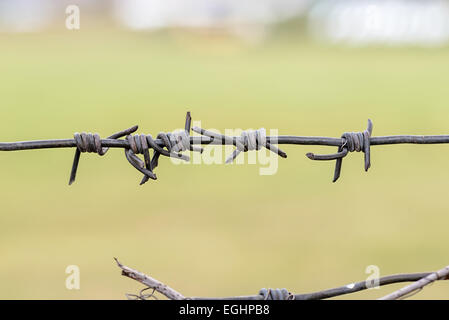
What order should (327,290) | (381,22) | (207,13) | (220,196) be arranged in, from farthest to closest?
(207,13), (381,22), (220,196), (327,290)

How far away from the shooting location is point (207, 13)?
21922 millimetres

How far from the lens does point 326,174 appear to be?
7.73 m

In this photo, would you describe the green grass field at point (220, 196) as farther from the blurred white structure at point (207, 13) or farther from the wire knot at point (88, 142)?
the blurred white structure at point (207, 13)

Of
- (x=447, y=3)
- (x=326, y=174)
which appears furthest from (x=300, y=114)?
(x=447, y=3)

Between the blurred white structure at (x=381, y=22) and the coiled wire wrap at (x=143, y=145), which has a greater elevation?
the blurred white structure at (x=381, y=22)

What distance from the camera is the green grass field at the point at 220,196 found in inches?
199

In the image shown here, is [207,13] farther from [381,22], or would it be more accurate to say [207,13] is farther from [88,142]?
[88,142]

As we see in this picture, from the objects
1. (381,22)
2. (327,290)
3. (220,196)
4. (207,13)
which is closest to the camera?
(327,290)

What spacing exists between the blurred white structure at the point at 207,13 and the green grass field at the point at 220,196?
318 inches

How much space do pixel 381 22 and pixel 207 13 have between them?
19.3 ft

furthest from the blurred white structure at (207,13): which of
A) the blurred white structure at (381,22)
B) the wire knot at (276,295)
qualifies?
the wire knot at (276,295)

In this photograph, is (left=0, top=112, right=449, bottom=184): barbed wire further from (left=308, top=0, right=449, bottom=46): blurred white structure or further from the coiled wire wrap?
(left=308, top=0, right=449, bottom=46): blurred white structure

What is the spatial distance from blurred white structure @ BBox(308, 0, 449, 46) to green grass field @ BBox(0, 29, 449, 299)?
658cm

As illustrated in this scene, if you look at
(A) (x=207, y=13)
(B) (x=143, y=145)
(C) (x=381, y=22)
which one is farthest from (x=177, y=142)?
(A) (x=207, y=13)
